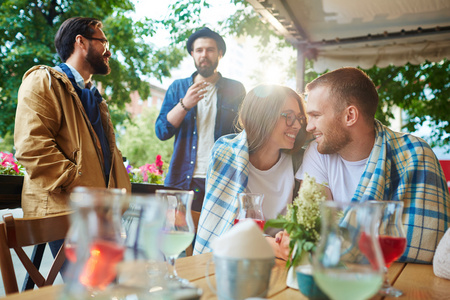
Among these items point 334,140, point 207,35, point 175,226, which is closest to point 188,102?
point 207,35

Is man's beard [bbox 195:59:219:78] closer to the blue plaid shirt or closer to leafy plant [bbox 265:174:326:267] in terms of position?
the blue plaid shirt

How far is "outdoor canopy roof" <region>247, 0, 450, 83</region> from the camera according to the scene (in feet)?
12.7

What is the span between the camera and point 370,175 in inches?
70.4

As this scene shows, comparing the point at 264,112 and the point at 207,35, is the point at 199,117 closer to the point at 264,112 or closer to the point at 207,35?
the point at 207,35

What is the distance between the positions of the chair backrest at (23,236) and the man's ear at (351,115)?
4.49 feet

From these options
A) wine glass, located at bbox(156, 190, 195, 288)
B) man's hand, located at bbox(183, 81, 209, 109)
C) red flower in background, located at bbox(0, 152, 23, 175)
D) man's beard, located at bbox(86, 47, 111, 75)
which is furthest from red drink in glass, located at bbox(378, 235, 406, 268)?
red flower in background, located at bbox(0, 152, 23, 175)

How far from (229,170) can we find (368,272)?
1.33m

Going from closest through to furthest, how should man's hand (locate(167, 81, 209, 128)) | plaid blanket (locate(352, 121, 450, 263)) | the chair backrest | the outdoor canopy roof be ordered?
the chair backrest, plaid blanket (locate(352, 121, 450, 263)), man's hand (locate(167, 81, 209, 128)), the outdoor canopy roof

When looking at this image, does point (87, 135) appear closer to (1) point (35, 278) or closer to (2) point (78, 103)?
(2) point (78, 103)

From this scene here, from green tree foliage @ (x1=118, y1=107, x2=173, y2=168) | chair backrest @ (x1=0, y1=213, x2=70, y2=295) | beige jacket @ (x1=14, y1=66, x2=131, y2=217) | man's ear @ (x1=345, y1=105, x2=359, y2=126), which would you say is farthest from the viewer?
green tree foliage @ (x1=118, y1=107, x2=173, y2=168)

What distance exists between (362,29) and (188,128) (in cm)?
237

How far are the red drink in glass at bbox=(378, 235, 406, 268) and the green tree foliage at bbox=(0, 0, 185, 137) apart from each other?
319 inches

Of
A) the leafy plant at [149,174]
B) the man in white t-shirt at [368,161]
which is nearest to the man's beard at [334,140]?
the man in white t-shirt at [368,161]

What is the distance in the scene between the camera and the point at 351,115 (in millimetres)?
2057
